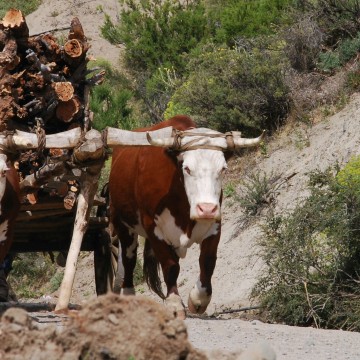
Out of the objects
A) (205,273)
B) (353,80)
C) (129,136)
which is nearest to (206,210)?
(205,273)

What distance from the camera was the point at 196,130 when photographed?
11820 mm

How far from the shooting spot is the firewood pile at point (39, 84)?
1307cm

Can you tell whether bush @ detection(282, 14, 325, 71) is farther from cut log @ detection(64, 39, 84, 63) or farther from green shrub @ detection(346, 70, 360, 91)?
cut log @ detection(64, 39, 84, 63)

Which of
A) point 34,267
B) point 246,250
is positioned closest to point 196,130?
point 246,250

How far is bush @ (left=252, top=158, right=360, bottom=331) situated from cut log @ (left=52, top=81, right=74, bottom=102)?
3.05m

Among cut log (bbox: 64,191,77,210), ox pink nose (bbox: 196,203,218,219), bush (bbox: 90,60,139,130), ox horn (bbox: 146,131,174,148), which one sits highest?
ox horn (bbox: 146,131,174,148)

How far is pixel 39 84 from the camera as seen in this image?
44.2 feet

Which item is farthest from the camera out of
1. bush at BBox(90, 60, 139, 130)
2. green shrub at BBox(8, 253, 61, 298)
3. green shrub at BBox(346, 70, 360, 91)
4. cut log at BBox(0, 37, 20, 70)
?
bush at BBox(90, 60, 139, 130)

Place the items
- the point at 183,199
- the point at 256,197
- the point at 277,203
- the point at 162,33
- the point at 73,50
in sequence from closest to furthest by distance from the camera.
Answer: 1. the point at 183,199
2. the point at 73,50
3. the point at 277,203
4. the point at 256,197
5. the point at 162,33

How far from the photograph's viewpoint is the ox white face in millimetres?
11062

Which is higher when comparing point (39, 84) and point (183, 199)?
point (39, 84)

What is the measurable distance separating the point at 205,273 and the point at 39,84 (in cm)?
325

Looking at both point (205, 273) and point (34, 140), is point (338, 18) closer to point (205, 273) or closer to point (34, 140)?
point (205, 273)

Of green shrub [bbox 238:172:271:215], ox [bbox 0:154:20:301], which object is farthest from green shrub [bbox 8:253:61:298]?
ox [bbox 0:154:20:301]
